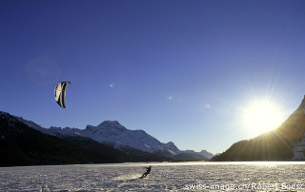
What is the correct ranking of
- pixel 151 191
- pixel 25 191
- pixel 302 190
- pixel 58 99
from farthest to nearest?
pixel 58 99 < pixel 25 191 < pixel 151 191 < pixel 302 190

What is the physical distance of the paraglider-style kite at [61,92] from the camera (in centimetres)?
4710

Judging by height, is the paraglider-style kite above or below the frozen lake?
above

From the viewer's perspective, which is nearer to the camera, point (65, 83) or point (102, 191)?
point (102, 191)

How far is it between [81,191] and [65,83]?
23256 mm

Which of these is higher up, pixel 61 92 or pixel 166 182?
pixel 61 92

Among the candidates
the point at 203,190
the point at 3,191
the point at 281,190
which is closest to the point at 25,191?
the point at 3,191

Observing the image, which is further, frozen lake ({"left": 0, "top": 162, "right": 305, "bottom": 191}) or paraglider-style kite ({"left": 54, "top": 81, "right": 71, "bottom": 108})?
paraglider-style kite ({"left": 54, "top": 81, "right": 71, "bottom": 108})

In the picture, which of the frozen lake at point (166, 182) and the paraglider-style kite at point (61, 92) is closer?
the frozen lake at point (166, 182)

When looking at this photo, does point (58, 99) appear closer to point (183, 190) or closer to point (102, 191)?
point (102, 191)

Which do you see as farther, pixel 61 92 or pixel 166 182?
pixel 61 92

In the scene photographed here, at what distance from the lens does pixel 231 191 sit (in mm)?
30750

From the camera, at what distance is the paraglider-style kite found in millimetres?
47100

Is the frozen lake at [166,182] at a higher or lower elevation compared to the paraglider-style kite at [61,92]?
lower

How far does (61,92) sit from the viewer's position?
49219 mm
